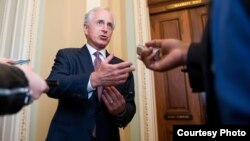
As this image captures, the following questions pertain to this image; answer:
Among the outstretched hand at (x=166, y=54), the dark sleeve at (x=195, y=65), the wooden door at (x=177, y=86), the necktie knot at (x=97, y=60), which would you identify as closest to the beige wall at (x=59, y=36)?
the wooden door at (x=177, y=86)

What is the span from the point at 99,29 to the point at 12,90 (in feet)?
2.63

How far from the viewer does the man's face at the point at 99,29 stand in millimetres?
1257

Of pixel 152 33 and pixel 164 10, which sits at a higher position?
pixel 164 10

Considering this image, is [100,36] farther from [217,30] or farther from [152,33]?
[217,30]

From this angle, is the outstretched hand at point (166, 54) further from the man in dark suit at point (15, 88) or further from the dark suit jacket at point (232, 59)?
the man in dark suit at point (15, 88)

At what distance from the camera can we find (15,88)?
55 centimetres

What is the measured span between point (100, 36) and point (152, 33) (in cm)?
73

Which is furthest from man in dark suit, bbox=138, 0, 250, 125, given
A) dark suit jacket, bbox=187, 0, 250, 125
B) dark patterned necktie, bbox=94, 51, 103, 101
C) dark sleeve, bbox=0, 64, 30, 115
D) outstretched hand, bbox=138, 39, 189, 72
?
dark patterned necktie, bbox=94, 51, 103, 101

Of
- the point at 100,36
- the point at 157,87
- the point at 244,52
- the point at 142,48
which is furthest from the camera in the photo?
the point at 157,87

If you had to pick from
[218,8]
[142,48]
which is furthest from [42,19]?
[218,8]

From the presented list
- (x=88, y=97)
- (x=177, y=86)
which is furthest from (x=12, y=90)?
(x=177, y=86)

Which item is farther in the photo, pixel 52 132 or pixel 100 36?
pixel 100 36

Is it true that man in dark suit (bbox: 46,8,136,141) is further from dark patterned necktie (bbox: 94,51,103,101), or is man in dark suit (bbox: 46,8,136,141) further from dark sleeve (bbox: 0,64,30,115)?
dark sleeve (bbox: 0,64,30,115)

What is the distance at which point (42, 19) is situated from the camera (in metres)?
1.55
